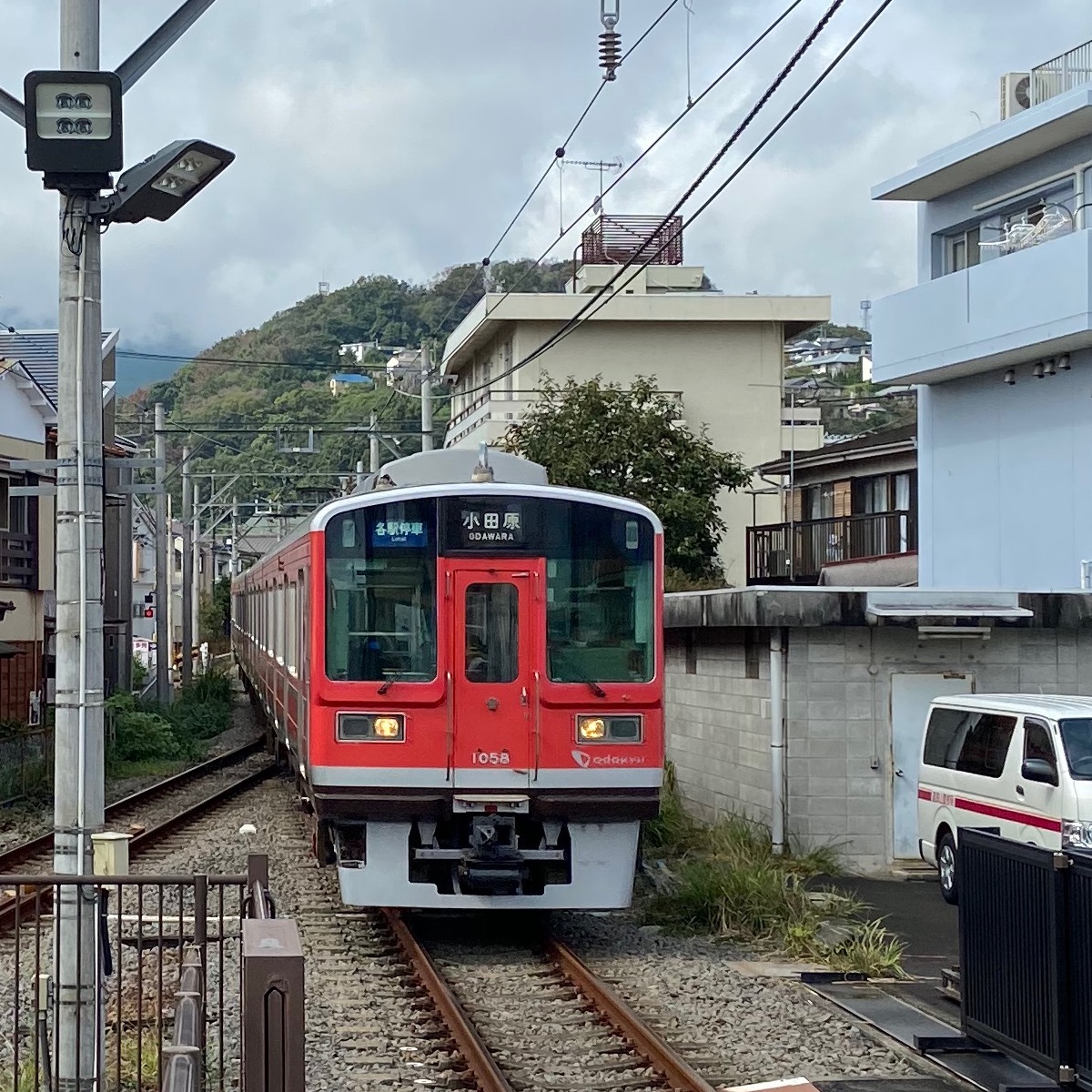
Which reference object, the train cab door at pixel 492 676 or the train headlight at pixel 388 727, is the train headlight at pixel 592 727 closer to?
the train cab door at pixel 492 676

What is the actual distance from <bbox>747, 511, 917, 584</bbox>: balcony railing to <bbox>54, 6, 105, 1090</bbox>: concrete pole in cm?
2127

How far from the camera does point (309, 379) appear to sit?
88500 mm

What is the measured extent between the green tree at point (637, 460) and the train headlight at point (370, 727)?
1603 centimetres

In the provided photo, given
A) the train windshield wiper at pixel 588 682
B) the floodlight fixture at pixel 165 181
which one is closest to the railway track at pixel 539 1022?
the train windshield wiper at pixel 588 682

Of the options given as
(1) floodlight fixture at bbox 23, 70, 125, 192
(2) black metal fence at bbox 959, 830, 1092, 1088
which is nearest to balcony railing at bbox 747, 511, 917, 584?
Result: (2) black metal fence at bbox 959, 830, 1092, 1088

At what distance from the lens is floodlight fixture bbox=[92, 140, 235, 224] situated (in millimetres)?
6582

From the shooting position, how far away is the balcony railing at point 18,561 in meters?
24.2

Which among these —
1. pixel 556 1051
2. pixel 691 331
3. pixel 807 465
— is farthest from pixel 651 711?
pixel 691 331

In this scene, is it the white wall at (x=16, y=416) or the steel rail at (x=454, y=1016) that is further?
the white wall at (x=16, y=416)

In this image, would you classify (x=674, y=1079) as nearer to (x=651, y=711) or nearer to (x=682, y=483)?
(x=651, y=711)

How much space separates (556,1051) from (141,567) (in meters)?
73.3

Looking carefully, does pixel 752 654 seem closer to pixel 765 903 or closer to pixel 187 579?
→ pixel 765 903

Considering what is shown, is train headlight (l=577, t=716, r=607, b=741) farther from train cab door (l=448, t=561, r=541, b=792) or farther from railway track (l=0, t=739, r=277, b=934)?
railway track (l=0, t=739, r=277, b=934)

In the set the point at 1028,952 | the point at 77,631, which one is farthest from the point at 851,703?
the point at 77,631
